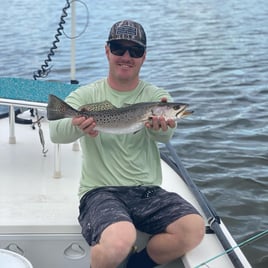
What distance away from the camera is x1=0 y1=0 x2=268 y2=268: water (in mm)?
6031

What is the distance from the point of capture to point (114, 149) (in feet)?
11.0

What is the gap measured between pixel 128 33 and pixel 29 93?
1.32 metres

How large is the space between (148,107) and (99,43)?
11.6 m

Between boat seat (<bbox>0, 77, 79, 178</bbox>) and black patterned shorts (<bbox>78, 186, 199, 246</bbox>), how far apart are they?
0.91 meters

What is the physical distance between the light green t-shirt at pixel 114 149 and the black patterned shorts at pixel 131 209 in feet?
0.19

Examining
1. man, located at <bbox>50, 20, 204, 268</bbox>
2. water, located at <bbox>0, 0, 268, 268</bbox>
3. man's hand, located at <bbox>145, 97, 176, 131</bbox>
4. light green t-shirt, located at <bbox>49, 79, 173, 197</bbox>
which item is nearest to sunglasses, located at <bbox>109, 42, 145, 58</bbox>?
man, located at <bbox>50, 20, 204, 268</bbox>

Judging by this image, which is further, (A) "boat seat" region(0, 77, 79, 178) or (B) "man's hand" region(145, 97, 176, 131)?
(A) "boat seat" region(0, 77, 79, 178)

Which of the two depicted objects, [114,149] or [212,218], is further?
[212,218]

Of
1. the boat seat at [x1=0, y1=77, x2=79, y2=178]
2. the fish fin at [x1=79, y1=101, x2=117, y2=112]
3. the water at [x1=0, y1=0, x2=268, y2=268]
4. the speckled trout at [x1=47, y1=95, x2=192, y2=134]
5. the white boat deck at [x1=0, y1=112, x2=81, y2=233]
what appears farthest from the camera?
the water at [x1=0, y1=0, x2=268, y2=268]

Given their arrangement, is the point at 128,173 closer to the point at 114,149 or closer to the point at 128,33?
the point at 114,149

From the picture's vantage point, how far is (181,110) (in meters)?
3.02

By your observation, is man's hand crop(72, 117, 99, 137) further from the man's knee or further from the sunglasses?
the man's knee

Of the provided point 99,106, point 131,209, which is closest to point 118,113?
point 99,106

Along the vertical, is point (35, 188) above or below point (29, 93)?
below
